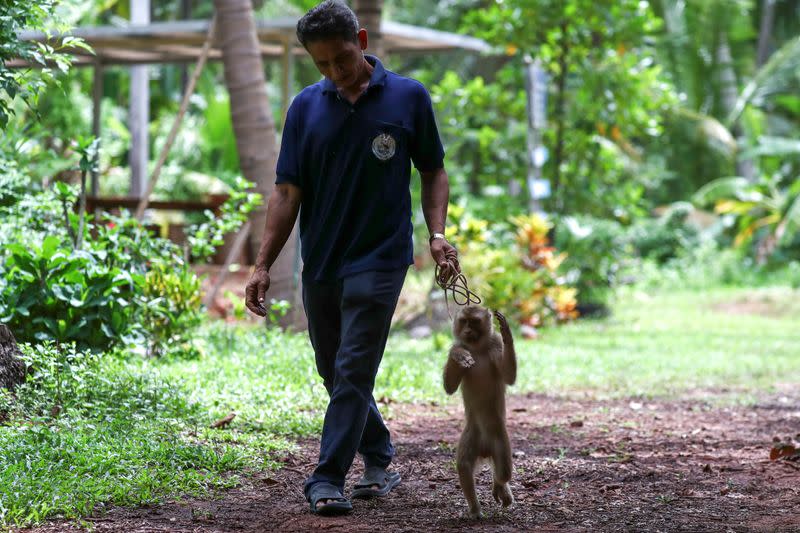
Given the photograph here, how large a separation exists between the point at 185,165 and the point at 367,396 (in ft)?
68.4

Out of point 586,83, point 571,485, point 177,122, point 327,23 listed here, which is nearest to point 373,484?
point 571,485

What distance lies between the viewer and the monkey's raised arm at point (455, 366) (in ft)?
14.5

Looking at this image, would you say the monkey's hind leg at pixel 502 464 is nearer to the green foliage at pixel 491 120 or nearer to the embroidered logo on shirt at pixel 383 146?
the embroidered logo on shirt at pixel 383 146

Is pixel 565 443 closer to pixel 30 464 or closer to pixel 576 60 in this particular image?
pixel 30 464

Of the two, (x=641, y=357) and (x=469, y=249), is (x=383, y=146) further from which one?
(x=469, y=249)

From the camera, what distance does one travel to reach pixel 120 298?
7504mm

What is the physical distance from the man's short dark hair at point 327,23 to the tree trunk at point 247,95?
19.2 ft

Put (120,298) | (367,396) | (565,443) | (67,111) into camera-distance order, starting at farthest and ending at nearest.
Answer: (67,111)
(120,298)
(565,443)
(367,396)

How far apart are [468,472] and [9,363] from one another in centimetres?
304

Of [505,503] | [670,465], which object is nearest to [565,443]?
[670,465]

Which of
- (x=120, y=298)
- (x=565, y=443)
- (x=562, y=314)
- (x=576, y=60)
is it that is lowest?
(x=562, y=314)

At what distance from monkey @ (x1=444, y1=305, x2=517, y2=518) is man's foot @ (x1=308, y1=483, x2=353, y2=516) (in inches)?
20.4

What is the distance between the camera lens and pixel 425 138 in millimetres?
4645

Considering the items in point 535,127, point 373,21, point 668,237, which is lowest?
point 668,237
